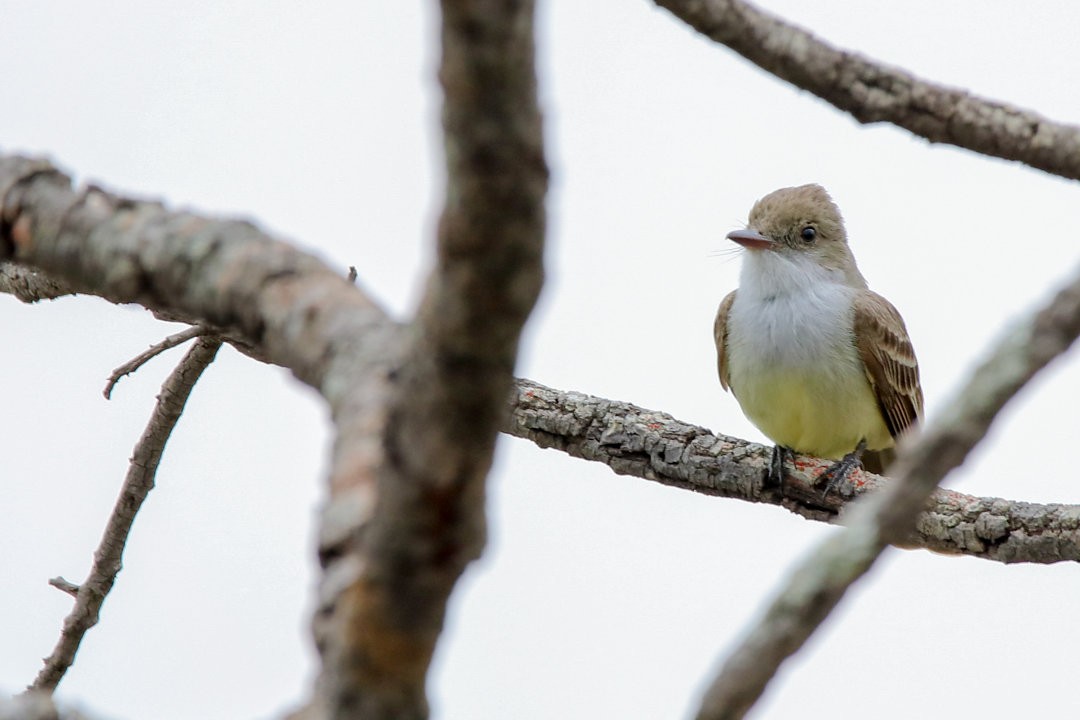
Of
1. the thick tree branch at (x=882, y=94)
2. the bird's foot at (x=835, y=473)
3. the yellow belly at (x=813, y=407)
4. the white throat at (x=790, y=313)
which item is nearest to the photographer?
the thick tree branch at (x=882, y=94)

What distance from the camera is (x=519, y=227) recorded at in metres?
1.75

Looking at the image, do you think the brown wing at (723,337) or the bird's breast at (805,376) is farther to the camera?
the brown wing at (723,337)

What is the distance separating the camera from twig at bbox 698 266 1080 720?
1.98m

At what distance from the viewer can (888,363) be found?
25.2 ft

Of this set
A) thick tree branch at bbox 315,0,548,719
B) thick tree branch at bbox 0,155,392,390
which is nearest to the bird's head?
thick tree branch at bbox 0,155,392,390

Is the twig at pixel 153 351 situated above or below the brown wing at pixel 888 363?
below

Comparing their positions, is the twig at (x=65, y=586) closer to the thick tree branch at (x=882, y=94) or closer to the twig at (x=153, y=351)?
the twig at (x=153, y=351)

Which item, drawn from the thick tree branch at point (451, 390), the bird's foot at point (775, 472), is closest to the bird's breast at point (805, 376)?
the bird's foot at point (775, 472)

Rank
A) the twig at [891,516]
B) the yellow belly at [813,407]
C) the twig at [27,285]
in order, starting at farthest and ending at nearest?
the yellow belly at [813,407]
the twig at [27,285]
the twig at [891,516]

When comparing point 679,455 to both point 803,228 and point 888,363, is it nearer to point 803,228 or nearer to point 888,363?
point 888,363

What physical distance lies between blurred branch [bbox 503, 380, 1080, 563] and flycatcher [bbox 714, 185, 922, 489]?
915 millimetres

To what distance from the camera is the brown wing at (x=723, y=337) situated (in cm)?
804

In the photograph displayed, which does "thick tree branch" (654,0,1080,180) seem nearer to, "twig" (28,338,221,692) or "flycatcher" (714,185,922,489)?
"twig" (28,338,221,692)

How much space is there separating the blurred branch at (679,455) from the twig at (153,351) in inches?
63.9
